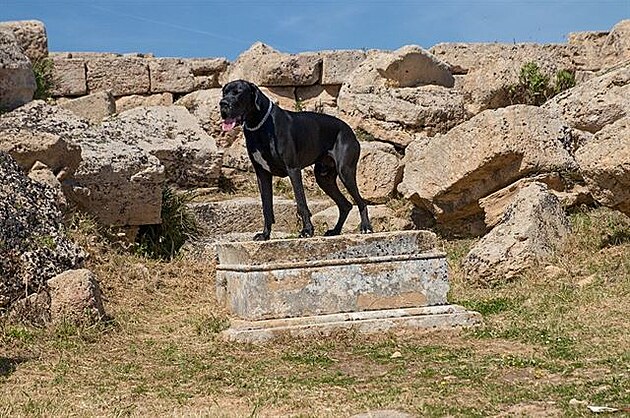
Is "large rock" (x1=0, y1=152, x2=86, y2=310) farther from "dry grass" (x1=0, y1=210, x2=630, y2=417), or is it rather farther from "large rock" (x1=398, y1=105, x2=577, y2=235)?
"large rock" (x1=398, y1=105, x2=577, y2=235)

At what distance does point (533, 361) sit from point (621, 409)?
1.40m

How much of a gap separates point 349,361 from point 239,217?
16.1 ft

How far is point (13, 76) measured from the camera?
11.6m

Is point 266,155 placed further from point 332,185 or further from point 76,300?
point 76,300

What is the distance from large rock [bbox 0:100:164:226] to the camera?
10.2m

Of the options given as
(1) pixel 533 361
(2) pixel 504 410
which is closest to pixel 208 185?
(1) pixel 533 361

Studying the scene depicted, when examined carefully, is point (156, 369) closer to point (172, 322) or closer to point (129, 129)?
point (172, 322)

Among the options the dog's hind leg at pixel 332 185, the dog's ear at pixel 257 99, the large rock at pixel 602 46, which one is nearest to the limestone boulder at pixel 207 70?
the large rock at pixel 602 46

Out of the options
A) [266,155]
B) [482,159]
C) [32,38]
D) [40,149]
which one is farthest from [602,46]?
[40,149]

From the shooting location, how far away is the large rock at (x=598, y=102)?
36.6ft

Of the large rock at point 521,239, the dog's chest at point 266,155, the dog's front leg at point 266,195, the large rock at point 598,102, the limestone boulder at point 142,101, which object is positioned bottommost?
the large rock at point 521,239

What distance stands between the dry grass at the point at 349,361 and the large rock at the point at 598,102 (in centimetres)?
231

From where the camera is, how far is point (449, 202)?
10938mm

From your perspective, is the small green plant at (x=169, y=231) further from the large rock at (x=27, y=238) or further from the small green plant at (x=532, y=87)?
the small green plant at (x=532, y=87)
